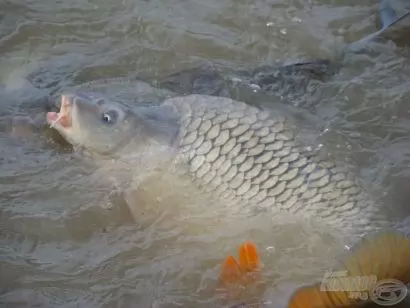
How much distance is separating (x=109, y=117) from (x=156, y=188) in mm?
302

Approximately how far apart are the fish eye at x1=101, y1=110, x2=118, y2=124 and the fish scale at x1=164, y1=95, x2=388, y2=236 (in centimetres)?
23

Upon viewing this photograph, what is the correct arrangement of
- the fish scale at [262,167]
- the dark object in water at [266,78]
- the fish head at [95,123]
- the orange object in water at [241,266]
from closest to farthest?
the orange object in water at [241,266]
the fish scale at [262,167]
the fish head at [95,123]
the dark object in water at [266,78]

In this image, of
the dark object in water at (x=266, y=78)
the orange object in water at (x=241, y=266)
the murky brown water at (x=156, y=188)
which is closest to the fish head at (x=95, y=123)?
the murky brown water at (x=156, y=188)

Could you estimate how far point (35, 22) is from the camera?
11.3 ft

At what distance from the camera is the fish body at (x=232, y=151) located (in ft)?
7.71

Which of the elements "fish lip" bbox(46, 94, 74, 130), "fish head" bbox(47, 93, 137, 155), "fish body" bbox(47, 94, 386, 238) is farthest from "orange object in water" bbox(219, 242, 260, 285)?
"fish lip" bbox(46, 94, 74, 130)

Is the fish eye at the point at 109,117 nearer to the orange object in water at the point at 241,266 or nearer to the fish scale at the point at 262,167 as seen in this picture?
the fish scale at the point at 262,167

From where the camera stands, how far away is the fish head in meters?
2.59

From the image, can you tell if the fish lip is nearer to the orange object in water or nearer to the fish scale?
the fish scale

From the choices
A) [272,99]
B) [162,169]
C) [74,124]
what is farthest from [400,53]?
[74,124]

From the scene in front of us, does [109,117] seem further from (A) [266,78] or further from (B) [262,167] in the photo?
(A) [266,78]

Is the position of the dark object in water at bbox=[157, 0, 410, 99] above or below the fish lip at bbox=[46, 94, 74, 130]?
above

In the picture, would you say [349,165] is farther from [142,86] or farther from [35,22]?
[35,22]

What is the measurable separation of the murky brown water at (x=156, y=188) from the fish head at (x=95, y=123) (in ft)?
0.39
